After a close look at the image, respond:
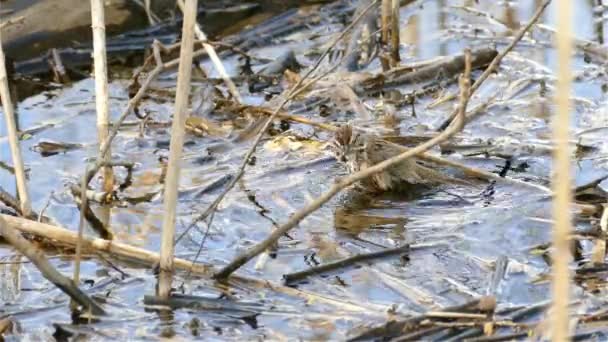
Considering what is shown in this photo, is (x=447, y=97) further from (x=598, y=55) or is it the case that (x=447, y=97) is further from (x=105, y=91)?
(x=105, y=91)

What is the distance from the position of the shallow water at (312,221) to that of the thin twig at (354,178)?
0.48 ft

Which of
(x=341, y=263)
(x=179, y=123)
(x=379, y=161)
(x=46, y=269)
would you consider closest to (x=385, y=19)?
(x=379, y=161)

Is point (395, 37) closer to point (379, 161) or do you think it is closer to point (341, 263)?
point (379, 161)

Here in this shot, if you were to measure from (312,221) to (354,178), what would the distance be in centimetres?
110

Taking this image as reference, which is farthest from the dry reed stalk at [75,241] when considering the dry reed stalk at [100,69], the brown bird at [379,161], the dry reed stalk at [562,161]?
the dry reed stalk at [562,161]

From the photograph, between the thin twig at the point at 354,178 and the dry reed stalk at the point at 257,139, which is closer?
the thin twig at the point at 354,178

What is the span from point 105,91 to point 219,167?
31.3 inches

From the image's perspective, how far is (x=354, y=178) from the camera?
11.3ft

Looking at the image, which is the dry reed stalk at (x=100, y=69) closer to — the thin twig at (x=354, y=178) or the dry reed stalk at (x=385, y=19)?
the thin twig at (x=354, y=178)

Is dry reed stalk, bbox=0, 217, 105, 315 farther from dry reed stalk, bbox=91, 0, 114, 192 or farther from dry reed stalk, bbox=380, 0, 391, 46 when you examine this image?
dry reed stalk, bbox=380, 0, 391, 46

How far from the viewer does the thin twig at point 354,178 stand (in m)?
2.96

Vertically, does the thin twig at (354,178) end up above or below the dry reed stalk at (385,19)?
below

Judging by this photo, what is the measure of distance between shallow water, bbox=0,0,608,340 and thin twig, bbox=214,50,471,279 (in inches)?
5.8

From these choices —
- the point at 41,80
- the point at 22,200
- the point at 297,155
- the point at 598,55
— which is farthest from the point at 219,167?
the point at 598,55
